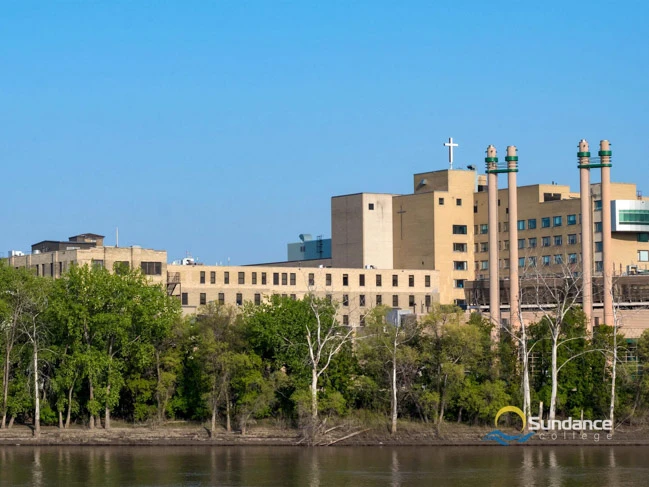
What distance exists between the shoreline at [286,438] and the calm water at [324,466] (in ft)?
8.00

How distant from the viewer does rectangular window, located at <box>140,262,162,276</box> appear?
146 meters

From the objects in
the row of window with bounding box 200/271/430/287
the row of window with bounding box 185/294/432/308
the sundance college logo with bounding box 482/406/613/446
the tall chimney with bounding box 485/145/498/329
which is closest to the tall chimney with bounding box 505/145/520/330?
the tall chimney with bounding box 485/145/498/329

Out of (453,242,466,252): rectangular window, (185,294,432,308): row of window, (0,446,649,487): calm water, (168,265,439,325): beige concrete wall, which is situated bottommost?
(0,446,649,487): calm water

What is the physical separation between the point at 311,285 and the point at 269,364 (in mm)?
36829

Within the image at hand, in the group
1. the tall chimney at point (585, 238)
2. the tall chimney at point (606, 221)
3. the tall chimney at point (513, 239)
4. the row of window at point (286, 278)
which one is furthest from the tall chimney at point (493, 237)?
the row of window at point (286, 278)

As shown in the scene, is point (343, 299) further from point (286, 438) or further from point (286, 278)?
point (286, 438)

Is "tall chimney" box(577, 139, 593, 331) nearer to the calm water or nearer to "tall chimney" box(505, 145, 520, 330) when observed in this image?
"tall chimney" box(505, 145, 520, 330)

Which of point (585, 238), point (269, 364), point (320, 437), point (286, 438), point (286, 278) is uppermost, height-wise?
point (585, 238)

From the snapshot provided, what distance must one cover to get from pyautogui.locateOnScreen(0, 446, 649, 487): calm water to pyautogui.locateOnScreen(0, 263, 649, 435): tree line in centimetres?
588

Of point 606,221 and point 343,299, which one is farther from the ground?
point 606,221

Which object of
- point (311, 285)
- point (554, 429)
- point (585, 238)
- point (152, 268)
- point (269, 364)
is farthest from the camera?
point (311, 285)

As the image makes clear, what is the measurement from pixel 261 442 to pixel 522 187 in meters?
70.9

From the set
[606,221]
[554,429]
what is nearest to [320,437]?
[554,429]

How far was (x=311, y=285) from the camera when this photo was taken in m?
158
